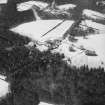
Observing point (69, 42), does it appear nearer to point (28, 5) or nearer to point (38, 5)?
point (28, 5)

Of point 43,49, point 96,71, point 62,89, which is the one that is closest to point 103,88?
point 96,71

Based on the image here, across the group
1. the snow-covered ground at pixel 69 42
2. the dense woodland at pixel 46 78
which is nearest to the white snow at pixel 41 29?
the snow-covered ground at pixel 69 42

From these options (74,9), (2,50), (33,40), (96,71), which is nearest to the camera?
(96,71)

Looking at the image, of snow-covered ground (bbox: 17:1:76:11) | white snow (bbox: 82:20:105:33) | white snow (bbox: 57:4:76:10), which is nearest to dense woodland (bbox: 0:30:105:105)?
white snow (bbox: 82:20:105:33)

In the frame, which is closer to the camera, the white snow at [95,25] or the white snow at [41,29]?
the white snow at [41,29]

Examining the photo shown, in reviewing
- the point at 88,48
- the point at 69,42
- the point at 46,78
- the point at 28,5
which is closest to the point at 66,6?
the point at 28,5

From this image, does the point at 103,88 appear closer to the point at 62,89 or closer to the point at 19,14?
the point at 62,89

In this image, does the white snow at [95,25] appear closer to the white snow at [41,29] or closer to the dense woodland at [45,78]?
the white snow at [41,29]

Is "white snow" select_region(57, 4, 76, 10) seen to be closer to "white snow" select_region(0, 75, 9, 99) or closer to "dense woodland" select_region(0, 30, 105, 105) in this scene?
"dense woodland" select_region(0, 30, 105, 105)
